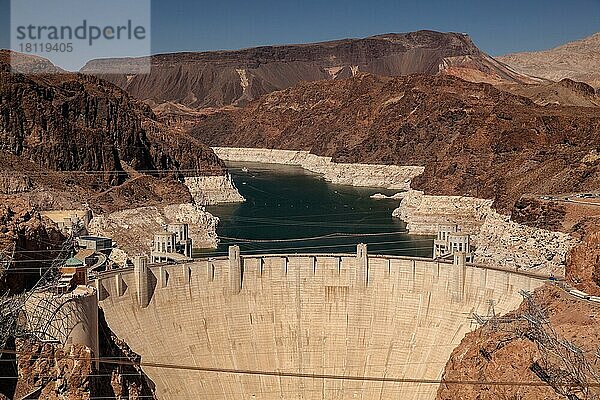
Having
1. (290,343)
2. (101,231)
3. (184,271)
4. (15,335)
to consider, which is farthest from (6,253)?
(101,231)

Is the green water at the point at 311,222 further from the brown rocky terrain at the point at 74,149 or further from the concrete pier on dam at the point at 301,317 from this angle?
the concrete pier on dam at the point at 301,317

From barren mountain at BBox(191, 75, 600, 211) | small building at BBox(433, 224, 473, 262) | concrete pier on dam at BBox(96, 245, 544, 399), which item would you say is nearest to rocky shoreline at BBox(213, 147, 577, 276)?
barren mountain at BBox(191, 75, 600, 211)

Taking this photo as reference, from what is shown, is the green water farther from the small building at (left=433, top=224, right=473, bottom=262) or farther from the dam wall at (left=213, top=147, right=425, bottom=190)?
the small building at (left=433, top=224, right=473, bottom=262)

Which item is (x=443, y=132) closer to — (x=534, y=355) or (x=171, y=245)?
(x=171, y=245)

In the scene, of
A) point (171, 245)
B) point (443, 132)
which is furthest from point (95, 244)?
point (443, 132)

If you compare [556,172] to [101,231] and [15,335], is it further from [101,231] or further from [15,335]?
[15,335]

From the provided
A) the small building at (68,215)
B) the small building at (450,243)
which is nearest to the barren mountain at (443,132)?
the small building at (450,243)
